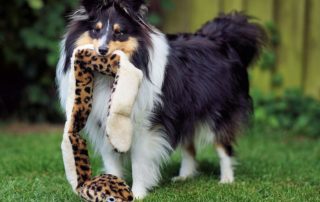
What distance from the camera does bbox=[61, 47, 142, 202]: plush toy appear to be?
4086 mm

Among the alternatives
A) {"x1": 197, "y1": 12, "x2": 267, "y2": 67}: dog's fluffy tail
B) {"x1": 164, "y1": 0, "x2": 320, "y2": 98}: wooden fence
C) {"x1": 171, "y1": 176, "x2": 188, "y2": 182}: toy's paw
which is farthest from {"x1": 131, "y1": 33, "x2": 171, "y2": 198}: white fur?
{"x1": 164, "y1": 0, "x2": 320, "y2": 98}: wooden fence

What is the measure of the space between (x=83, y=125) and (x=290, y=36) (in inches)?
176

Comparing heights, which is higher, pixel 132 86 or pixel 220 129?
pixel 132 86

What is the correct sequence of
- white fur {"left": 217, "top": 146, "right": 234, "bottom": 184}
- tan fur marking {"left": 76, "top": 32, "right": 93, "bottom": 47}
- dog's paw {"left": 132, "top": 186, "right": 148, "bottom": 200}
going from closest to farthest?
1. tan fur marking {"left": 76, "top": 32, "right": 93, "bottom": 47}
2. dog's paw {"left": 132, "top": 186, "right": 148, "bottom": 200}
3. white fur {"left": 217, "top": 146, "right": 234, "bottom": 184}

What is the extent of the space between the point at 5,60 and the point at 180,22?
7.79 ft

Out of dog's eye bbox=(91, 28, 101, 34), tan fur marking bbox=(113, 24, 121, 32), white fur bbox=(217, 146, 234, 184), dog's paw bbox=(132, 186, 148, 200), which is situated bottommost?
white fur bbox=(217, 146, 234, 184)

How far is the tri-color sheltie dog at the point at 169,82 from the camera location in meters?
4.37

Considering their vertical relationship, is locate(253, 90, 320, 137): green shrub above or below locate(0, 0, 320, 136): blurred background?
below

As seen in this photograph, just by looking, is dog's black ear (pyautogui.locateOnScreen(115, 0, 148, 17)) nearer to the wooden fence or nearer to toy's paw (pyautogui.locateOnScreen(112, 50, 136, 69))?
toy's paw (pyautogui.locateOnScreen(112, 50, 136, 69))

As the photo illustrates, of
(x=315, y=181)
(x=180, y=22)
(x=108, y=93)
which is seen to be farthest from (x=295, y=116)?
(x=108, y=93)

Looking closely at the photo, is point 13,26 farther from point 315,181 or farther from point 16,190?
point 315,181

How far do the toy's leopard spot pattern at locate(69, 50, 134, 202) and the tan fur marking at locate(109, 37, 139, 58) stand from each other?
83 millimetres

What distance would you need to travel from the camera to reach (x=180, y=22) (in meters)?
8.45

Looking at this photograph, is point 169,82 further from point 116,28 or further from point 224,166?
point 224,166
